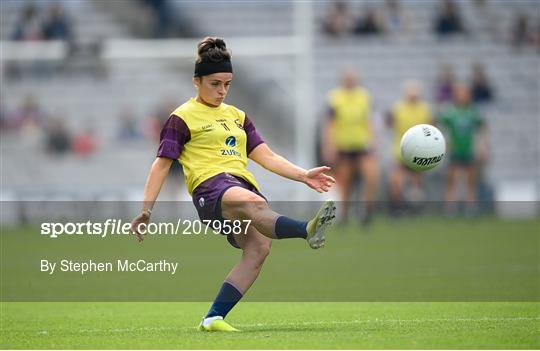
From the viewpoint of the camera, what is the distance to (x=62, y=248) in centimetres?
1573

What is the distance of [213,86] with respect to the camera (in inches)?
301

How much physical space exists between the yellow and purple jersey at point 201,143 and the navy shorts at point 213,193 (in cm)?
4

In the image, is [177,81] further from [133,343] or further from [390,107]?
[133,343]

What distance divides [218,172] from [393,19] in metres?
21.0

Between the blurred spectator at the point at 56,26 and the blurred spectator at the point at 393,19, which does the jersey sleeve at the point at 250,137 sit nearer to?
the blurred spectator at the point at 56,26

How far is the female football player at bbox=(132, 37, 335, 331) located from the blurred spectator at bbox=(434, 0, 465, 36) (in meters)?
20.7

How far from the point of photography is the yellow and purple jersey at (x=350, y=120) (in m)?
19.5

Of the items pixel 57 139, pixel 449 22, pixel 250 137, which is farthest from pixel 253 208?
pixel 449 22

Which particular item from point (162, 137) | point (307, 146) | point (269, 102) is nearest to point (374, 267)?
point (162, 137)

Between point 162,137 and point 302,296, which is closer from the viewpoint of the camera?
point 162,137


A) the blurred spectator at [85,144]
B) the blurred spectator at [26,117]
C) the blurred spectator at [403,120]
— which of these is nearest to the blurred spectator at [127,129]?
the blurred spectator at [85,144]

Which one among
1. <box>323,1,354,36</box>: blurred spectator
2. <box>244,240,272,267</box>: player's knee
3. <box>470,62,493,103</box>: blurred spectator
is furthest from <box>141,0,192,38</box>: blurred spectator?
<box>244,240,272,267</box>: player's knee

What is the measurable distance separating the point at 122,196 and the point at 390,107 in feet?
24.2

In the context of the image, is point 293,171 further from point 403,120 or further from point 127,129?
point 127,129
